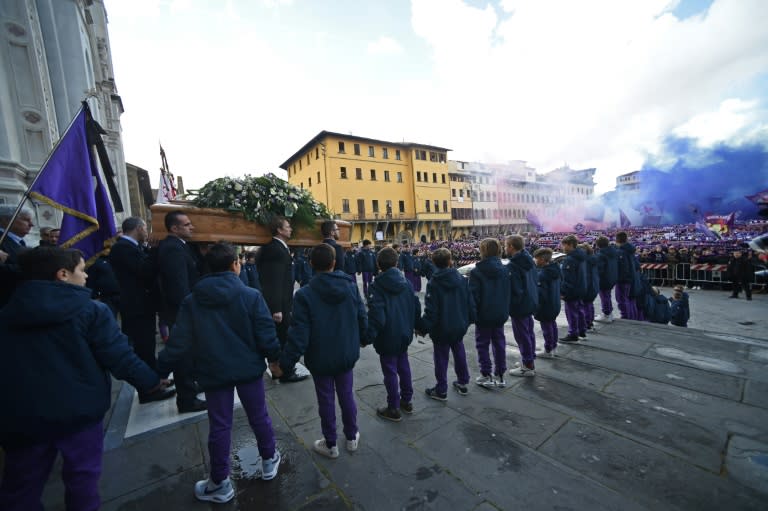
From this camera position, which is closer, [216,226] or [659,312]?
[216,226]

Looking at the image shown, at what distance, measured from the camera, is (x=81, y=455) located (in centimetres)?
172

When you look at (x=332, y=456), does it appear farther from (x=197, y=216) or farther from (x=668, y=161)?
(x=668, y=161)

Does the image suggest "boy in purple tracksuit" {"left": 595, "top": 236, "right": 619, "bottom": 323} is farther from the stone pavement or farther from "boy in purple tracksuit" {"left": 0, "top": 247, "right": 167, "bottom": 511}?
"boy in purple tracksuit" {"left": 0, "top": 247, "right": 167, "bottom": 511}

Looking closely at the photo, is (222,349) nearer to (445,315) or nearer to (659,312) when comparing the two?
(445,315)

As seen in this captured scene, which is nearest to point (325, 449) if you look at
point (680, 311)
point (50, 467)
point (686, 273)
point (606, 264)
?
point (50, 467)

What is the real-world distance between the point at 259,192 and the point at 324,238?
1035 mm

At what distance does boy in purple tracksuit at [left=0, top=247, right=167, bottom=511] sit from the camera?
61.8 inches

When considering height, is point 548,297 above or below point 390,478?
above

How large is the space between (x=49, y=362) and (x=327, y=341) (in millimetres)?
1594

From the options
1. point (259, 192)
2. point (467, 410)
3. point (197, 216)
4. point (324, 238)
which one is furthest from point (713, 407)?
point (197, 216)

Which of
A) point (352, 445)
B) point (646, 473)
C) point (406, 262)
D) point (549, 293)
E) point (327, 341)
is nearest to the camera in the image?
point (646, 473)

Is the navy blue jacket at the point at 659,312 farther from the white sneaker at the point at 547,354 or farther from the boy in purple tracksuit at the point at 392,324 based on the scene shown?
the boy in purple tracksuit at the point at 392,324

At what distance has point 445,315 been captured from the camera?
3418 mm

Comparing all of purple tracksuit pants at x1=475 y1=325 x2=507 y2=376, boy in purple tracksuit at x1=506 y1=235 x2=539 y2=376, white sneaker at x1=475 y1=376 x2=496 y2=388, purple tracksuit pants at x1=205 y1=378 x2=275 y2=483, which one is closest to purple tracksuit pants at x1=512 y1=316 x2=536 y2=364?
boy in purple tracksuit at x1=506 y1=235 x2=539 y2=376
